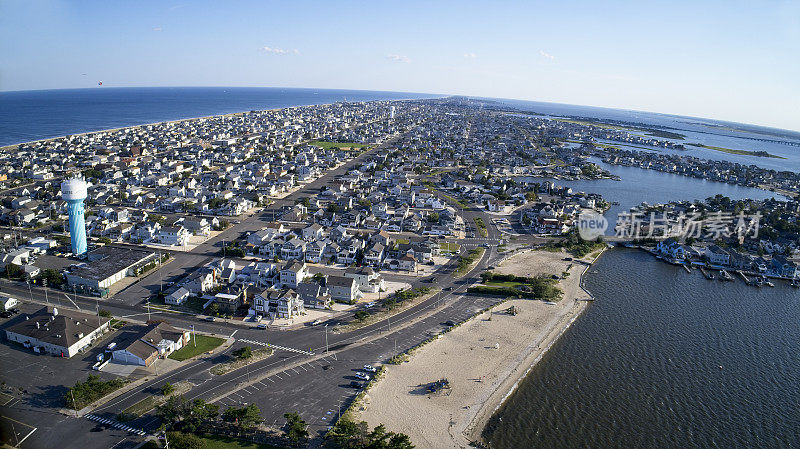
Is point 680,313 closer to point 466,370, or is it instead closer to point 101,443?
point 466,370

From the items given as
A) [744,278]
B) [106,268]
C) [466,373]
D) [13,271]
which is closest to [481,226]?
[744,278]

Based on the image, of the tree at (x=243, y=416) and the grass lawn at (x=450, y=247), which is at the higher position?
the grass lawn at (x=450, y=247)

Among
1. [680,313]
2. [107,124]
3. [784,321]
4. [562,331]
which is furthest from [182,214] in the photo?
[107,124]

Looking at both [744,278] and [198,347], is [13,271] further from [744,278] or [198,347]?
[744,278]

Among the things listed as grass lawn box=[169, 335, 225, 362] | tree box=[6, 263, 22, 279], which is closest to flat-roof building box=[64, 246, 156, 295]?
tree box=[6, 263, 22, 279]

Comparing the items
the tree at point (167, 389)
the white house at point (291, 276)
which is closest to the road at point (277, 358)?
the tree at point (167, 389)

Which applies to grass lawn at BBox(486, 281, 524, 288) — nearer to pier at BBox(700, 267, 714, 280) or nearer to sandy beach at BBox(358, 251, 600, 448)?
sandy beach at BBox(358, 251, 600, 448)

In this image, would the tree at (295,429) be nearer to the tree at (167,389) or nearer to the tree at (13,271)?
the tree at (167,389)
